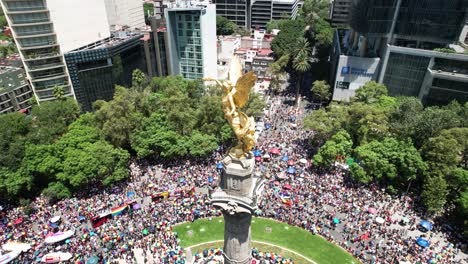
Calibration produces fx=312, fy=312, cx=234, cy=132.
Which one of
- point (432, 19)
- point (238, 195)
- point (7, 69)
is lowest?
point (7, 69)

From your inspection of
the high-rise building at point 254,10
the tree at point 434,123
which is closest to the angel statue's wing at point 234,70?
the tree at point 434,123

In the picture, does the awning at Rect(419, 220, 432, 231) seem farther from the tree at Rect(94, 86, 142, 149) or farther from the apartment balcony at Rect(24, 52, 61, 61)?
the apartment balcony at Rect(24, 52, 61, 61)

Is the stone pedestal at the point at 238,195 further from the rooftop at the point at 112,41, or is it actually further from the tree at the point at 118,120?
the rooftop at the point at 112,41

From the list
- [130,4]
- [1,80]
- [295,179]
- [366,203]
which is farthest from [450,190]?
[130,4]

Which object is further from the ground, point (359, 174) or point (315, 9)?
point (315, 9)

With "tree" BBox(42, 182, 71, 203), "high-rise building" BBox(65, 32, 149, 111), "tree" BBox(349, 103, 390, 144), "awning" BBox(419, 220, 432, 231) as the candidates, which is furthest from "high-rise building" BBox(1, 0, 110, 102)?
"awning" BBox(419, 220, 432, 231)

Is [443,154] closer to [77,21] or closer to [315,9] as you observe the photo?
[77,21]

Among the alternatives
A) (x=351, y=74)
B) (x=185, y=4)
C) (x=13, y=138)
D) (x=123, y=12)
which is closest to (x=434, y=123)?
(x=351, y=74)
